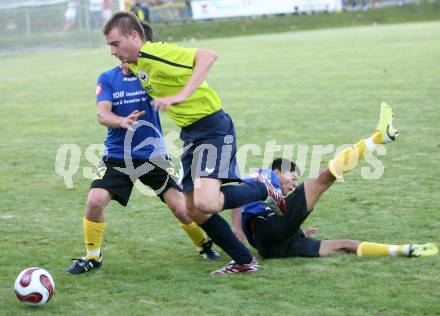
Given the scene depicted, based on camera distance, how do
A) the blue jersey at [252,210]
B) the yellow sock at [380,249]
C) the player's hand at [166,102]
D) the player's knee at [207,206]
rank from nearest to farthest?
the player's hand at [166,102] < the player's knee at [207,206] < the yellow sock at [380,249] < the blue jersey at [252,210]

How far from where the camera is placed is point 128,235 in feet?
20.3

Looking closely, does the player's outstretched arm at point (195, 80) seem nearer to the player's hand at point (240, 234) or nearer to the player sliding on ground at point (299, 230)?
the player sliding on ground at point (299, 230)

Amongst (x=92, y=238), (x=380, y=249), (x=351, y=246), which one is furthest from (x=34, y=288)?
(x=380, y=249)

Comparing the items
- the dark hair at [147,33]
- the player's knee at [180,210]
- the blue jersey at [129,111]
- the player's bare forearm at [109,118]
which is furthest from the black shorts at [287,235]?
the dark hair at [147,33]

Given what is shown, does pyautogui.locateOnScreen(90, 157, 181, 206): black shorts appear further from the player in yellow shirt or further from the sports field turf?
the sports field turf

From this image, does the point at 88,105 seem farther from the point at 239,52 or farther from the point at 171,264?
the point at 239,52

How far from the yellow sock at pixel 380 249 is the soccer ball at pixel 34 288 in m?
2.03

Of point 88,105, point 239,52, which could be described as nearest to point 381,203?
point 88,105

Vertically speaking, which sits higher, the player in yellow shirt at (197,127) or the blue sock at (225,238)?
the player in yellow shirt at (197,127)

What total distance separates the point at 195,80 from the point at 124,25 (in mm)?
631

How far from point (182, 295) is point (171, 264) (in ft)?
2.49

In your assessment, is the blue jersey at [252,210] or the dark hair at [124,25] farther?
the blue jersey at [252,210]

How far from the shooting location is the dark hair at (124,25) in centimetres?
502

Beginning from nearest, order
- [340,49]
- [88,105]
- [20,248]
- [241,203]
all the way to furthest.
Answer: [241,203] → [20,248] → [88,105] → [340,49]
